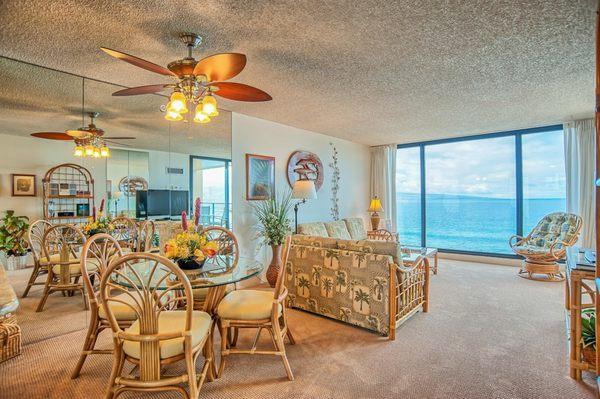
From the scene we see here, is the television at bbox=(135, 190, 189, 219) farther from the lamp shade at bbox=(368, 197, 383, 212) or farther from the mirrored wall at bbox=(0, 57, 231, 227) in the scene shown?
the lamp shade at bbox=(368, 197, 383, 212)

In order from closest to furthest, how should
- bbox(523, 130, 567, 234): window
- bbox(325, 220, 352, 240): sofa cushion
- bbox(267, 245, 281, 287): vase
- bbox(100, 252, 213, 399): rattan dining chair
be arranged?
bbox(100, 252, 213, 399): rattan dining chair < bbox(267, 245, 281, 287): vase < bbox(325, 220, 352, 240): sofa cushion < bbox(523, 130, 567, 234): window

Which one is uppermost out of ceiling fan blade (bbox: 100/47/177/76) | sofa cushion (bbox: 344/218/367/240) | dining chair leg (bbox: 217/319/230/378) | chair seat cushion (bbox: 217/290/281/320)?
ceiling fan blade (bbox: 100/47/177/76)

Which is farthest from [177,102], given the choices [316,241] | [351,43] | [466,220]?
[466,220]

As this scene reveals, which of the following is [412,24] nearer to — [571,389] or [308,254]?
[308,254]

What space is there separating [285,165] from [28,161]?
129 inches

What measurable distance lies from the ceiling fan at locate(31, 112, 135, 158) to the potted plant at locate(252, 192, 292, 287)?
207 cm

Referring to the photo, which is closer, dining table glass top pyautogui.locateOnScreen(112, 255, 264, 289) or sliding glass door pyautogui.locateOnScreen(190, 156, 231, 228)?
dining table glass top pyautogui.locateOnScreen(112, 255, 264, 289)

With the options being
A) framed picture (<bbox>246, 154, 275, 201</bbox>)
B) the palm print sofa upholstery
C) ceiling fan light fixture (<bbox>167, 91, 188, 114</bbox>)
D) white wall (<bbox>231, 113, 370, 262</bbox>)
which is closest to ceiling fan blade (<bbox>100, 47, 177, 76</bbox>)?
ceiling fan light fixture (<bbox>167, 91, 188, 114</bbox>)

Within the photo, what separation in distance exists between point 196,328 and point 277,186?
131 inches

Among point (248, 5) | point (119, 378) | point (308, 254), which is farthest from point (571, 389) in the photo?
point (248, 5)

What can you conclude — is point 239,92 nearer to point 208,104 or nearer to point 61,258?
point 208,104

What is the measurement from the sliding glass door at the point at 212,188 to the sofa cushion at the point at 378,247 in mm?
1961

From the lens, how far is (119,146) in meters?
3.44

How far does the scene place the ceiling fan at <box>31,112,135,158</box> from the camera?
300 cm
